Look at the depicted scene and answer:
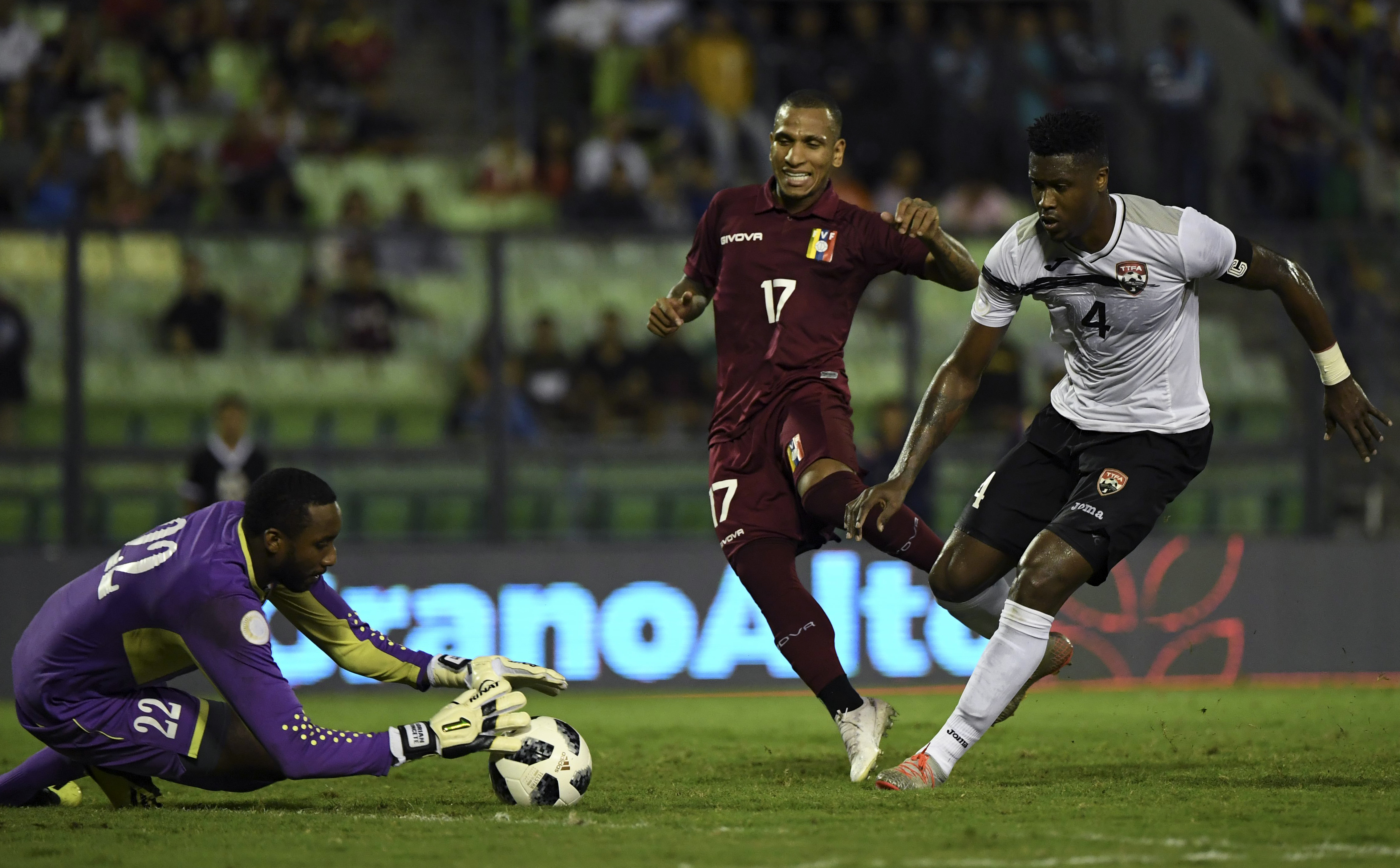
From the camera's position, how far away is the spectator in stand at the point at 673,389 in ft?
38.6

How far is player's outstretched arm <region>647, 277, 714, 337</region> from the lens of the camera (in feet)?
23.0

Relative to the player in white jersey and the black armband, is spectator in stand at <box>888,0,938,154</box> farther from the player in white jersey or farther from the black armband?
the black armband

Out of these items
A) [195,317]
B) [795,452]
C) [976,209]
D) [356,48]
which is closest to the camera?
[795,452]

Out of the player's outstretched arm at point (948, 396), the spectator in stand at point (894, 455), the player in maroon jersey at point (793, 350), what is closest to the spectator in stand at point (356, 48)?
the spectator in stand at point (894, 455)

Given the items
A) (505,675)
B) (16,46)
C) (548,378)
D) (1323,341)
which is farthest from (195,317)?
(1323,341)

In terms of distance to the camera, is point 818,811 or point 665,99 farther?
point 665,99

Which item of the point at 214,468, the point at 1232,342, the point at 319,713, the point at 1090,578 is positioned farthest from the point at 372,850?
the point at 1232,342

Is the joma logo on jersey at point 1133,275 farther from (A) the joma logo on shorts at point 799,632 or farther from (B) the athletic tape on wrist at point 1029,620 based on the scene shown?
(A) the joma logo on shorts at point 799,632

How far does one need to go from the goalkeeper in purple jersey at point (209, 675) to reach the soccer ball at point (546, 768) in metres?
0.18

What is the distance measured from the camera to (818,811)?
582 centimetres

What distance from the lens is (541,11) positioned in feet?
54.9

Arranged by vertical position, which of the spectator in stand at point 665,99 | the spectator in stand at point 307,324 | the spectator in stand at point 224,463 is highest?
the spectator in stand at point 665,99

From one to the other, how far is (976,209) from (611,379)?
190 inches

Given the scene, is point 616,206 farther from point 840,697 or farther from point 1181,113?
point 840,697
